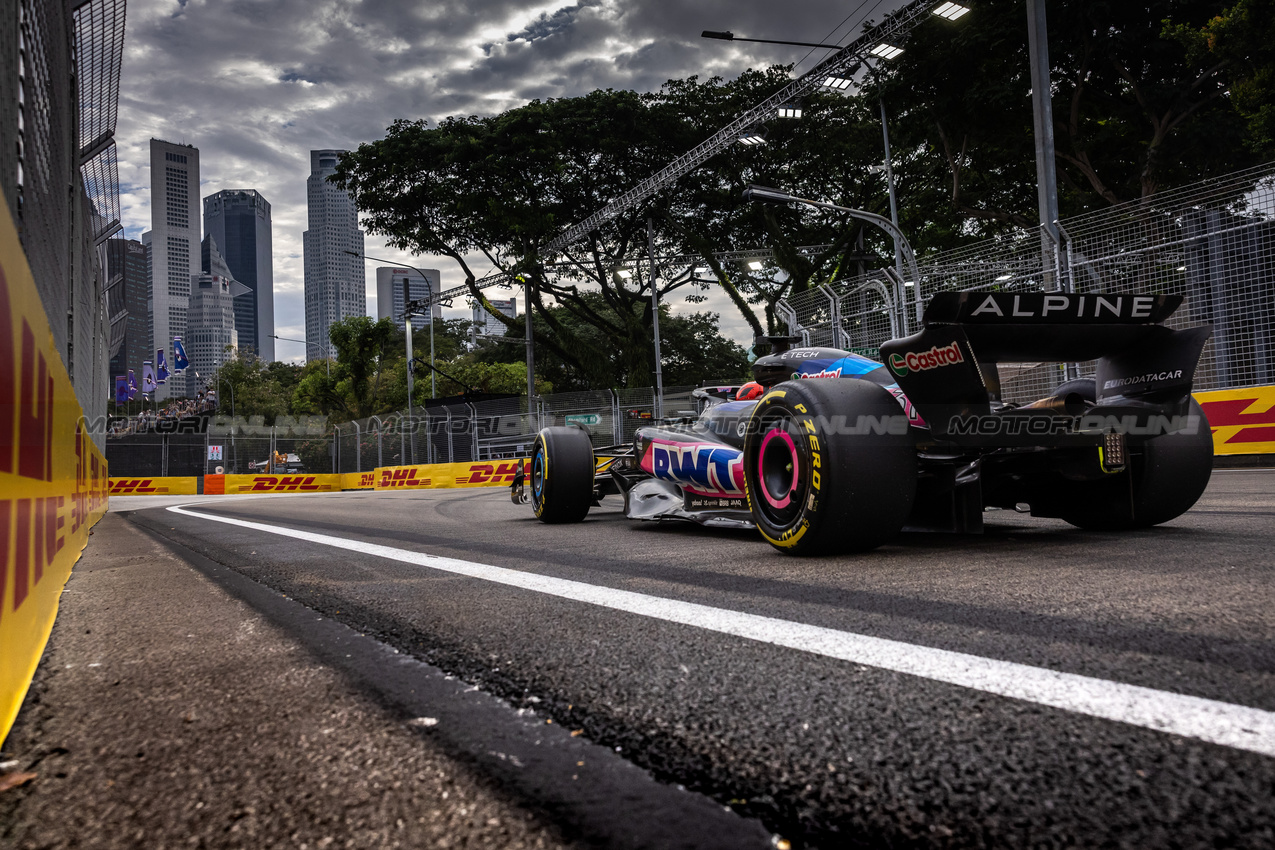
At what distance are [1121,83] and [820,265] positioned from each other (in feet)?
44.1

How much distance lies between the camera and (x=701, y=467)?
456 cm

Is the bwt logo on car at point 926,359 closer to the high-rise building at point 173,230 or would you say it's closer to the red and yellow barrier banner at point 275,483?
the red and yellow barrier banner at point 275,483

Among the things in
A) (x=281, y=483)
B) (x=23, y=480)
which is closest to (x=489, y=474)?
(x=281, y=483)

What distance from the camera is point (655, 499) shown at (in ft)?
16.6

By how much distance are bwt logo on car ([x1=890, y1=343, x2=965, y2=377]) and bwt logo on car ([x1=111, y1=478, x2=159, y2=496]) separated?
89.6 feet

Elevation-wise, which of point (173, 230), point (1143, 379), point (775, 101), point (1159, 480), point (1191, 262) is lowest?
point (1159, 480)

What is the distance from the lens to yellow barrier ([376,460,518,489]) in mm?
22297

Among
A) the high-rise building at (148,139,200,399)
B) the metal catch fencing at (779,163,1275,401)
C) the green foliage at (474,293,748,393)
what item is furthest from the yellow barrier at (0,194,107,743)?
the high-rise building at (148,139,200,399)

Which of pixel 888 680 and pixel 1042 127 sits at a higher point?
pixel 1042 127

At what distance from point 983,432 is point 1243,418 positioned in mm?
8428

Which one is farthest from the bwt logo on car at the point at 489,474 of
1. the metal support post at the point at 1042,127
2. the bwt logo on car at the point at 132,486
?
the metal support post at the point at 1042,127

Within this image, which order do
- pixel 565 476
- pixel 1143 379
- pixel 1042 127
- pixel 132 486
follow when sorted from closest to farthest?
pixel 1143 379, pixel 565 476, pixel 1042 127, pixel 132 486

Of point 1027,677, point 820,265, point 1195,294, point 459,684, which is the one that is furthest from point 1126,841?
point 820,265

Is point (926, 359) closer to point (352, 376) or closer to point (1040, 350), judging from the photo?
point (1040, 350)
